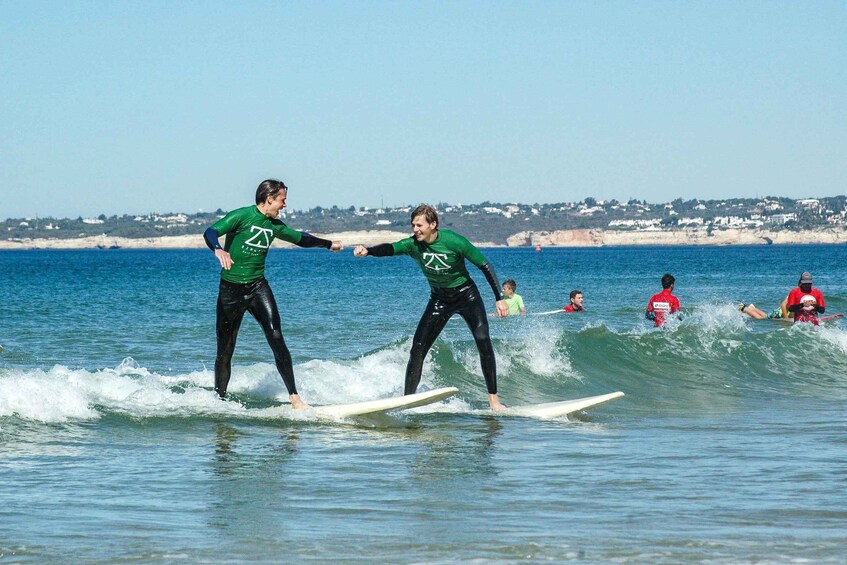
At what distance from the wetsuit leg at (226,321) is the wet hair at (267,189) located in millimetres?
782

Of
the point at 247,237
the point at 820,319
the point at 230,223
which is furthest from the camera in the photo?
the point at 820,319

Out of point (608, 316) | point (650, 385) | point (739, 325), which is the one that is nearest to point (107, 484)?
point (650, 385)

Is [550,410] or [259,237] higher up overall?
[259,237]

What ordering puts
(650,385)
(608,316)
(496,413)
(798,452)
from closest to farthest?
1. (798,452)
2. (496,413)
3. (650,385)
4. (608,316)

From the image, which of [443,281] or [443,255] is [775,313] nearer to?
[443,281]

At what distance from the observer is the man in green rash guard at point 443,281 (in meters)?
9.80

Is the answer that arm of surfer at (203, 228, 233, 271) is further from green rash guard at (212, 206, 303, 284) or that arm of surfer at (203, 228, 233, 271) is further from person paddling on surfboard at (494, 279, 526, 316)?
person paddling on surfboard at (494, 279, 526, 316)

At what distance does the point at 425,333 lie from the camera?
10.4 metres

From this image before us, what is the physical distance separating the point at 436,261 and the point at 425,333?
761 mm

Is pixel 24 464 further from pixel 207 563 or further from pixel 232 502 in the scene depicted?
pixel 207 563

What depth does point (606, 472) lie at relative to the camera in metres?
7.57

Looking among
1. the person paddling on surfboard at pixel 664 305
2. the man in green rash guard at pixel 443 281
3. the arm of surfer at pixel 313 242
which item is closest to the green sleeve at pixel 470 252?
the man in green rash guard at pixel 443 281

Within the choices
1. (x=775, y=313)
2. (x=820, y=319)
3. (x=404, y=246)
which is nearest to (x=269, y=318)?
(x=404, y=246)

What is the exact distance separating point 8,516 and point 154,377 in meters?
6.59
